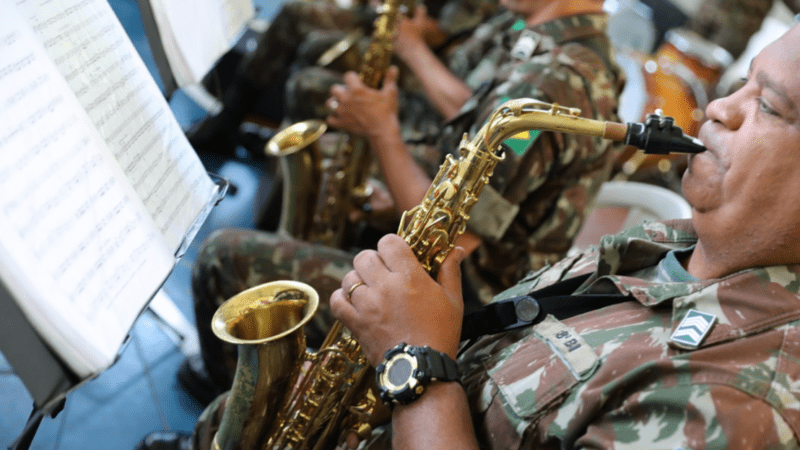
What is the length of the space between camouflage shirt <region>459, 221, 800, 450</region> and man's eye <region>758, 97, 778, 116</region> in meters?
0.26

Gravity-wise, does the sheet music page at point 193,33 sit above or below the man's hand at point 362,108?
above

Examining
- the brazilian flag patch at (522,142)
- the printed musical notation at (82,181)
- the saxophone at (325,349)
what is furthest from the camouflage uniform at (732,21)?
the printed musical notation at (82,181)

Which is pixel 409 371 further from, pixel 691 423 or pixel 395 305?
pixel 691 423

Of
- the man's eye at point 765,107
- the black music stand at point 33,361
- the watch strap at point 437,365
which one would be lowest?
the watch strap at point 437,365

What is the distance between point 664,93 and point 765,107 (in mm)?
2353

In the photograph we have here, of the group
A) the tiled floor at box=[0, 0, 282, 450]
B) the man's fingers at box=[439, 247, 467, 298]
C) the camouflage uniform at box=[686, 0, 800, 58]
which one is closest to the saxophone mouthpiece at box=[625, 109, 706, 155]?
the man's fingers at box=[439, 247, 467, 298]

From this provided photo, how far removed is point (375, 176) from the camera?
2529mm

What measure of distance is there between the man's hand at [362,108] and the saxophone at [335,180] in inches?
5.1

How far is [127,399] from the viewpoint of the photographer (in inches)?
76.0

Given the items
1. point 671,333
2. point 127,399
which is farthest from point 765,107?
point 127,399

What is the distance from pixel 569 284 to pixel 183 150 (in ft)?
2.75

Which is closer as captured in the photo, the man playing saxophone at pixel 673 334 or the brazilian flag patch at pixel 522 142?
the man playing saxophone at pixel 673 334

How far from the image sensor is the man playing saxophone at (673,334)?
0.88 meters

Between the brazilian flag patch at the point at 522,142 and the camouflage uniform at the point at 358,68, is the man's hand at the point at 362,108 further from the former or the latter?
the brazilian flag patch at the point at 522,142
